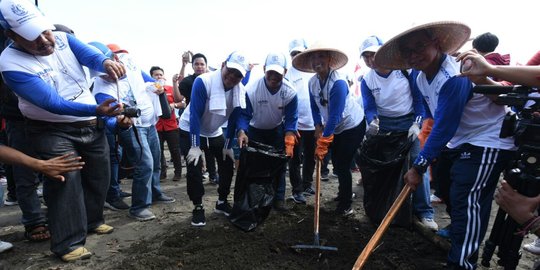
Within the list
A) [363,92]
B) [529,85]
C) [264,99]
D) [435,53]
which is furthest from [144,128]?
[529,85]

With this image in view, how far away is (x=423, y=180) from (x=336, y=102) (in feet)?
4.08

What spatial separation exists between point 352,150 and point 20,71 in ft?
10.7

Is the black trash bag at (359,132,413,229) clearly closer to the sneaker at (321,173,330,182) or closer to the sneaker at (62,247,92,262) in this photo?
the sneaker at (321,173,330,182)

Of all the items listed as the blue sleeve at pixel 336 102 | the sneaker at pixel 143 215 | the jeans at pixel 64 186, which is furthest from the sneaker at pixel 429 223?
the jeans at pixel 64 186

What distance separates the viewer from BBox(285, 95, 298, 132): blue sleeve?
397 centimetres

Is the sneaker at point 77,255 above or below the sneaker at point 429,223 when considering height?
above

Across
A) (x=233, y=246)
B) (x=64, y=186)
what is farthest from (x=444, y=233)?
(x=64, y=186)

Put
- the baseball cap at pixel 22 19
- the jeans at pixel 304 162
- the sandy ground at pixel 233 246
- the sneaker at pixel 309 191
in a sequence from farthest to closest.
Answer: the sneaker at pixel 309 191, the jeans at pixel 304 162, the sandy ground at pixel 233 246, the baseball cap at pixel 22 19

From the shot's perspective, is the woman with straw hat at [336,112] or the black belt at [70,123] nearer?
the black belt at [70,123]

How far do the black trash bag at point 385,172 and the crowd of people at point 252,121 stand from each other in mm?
84

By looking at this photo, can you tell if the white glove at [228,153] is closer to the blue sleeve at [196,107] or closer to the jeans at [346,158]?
the blue sleeve at [196,107]

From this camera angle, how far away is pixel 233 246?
2971 mm

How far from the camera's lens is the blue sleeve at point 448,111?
2.21 metres

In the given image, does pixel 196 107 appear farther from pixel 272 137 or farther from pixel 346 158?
pixel 346 158
